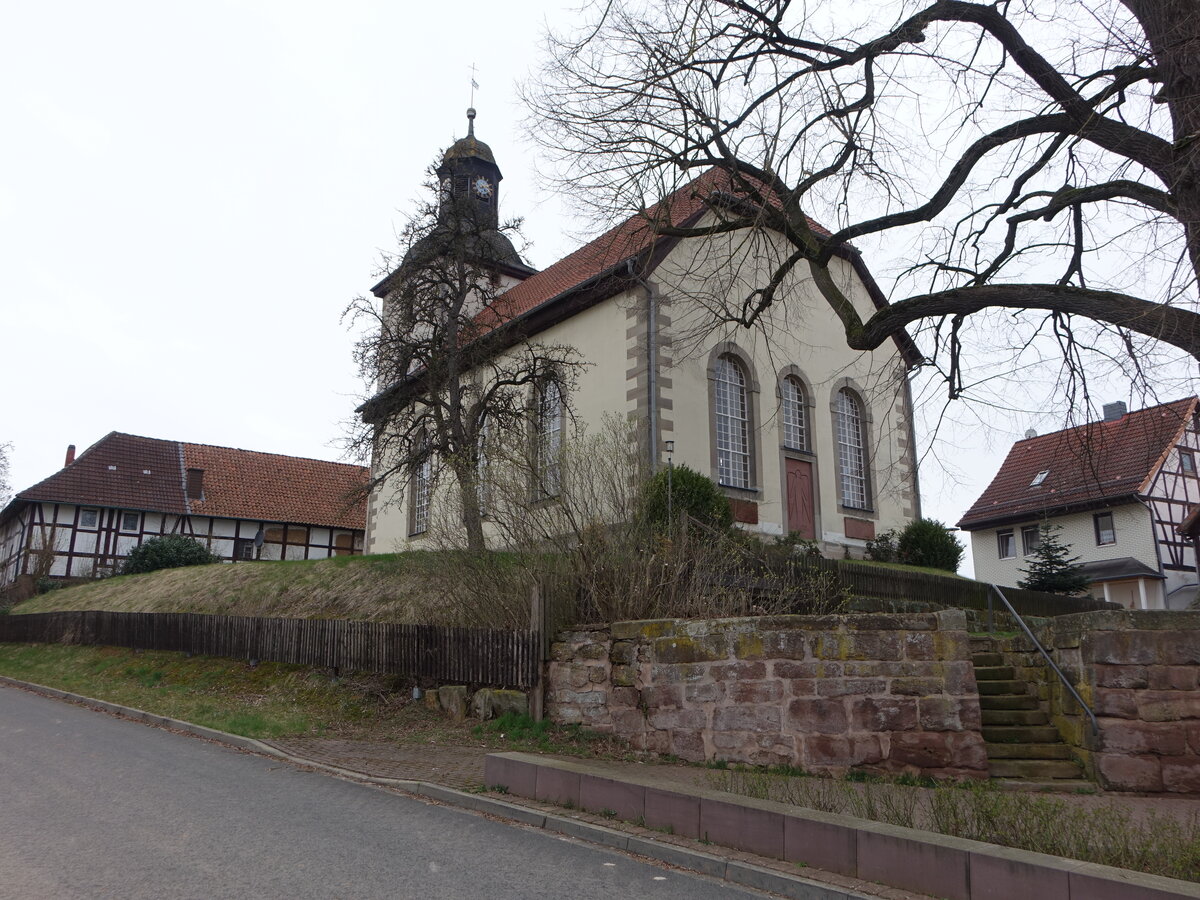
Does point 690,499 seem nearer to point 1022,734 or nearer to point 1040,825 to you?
point 1022,734

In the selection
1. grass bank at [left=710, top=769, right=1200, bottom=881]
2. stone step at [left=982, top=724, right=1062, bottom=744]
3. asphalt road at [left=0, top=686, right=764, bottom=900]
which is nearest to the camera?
grass bank at [left=710, top=769, right=1200, bottom=881]

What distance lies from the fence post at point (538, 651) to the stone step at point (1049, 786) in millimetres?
4995

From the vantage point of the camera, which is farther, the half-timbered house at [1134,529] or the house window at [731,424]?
the half-timbered house at [1134,529]

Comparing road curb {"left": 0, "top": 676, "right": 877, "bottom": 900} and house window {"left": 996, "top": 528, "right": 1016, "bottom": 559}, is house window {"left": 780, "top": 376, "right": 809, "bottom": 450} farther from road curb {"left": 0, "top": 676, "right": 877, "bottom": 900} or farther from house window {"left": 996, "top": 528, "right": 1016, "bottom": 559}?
house window {"left": 996, "top": 528, "right": 1016, "bottom": 559}

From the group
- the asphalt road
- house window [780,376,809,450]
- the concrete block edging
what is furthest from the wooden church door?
the concrete block edging

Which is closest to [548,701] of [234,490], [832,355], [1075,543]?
[832,355]

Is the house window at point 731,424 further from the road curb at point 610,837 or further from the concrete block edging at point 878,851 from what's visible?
the concrete block edging at point 878,851

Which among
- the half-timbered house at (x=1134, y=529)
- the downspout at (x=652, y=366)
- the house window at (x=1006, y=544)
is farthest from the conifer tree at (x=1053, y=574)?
the house window at (x=1006, y=544)

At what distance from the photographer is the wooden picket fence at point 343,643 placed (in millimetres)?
11609

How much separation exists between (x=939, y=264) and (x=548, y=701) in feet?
22.8

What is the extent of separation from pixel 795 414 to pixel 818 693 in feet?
43.9

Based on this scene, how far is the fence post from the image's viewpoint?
11.2m

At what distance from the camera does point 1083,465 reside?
1101cm

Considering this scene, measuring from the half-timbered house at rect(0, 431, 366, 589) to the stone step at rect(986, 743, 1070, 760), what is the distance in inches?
1079
